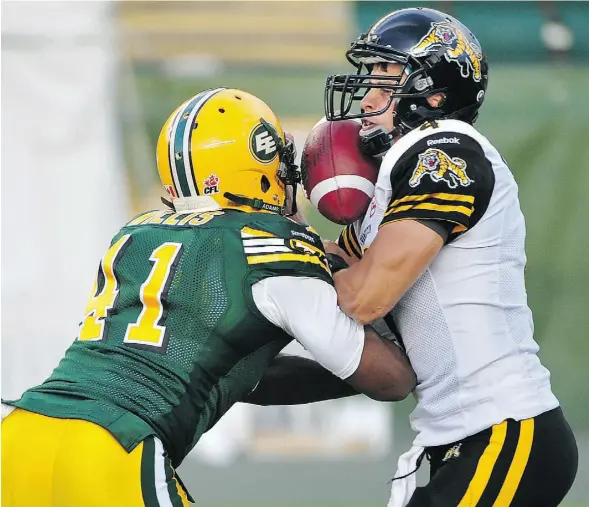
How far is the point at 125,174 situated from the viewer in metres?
7.04

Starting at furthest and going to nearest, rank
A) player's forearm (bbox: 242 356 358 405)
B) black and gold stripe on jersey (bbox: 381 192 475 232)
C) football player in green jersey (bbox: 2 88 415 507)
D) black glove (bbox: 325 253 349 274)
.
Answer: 1. player's forearm (bbox: 242 356 358 405)
2. black glove (bbox: 325 253 349 274)
3. black and gold stripe on jersey (bbox: 381 192 475 232)
4. football player in green jersey (bbox: 2 88 415 507)

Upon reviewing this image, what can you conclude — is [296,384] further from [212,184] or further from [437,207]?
[437,207]

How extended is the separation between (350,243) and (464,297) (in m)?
0.76

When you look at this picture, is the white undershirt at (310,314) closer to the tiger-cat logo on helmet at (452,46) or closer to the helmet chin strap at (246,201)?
the helmet chin strap at (246,201)

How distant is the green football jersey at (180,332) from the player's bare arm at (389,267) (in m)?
0.14

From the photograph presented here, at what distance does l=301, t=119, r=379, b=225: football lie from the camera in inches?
134

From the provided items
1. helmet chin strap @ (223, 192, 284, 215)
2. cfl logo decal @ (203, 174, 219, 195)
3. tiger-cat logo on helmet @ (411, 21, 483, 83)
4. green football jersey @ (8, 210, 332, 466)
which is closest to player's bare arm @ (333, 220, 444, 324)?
green football jersey @ (8, 210, 332, 466)

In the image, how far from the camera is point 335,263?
3.43m

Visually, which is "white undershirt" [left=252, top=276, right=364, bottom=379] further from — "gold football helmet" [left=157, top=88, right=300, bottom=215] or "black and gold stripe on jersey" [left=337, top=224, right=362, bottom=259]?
"black and gold stripe on jersey" [left=337, top=224, right=362, bottom=259]

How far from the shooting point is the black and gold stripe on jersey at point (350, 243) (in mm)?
3764

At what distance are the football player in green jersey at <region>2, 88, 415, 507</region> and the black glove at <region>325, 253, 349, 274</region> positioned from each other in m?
0.17

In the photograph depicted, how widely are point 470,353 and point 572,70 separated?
4452mm

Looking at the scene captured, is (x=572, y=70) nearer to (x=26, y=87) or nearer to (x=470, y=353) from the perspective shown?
(x=26, y=87)

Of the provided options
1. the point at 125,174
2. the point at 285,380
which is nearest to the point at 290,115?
the point at 125,174
